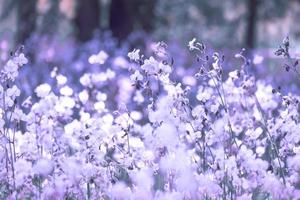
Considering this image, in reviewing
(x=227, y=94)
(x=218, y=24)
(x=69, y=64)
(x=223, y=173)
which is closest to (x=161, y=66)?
(x=223, y=173)

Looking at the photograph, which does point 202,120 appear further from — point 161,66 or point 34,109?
point 34,109

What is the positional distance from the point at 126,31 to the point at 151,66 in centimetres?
1128

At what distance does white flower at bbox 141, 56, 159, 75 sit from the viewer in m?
3.59

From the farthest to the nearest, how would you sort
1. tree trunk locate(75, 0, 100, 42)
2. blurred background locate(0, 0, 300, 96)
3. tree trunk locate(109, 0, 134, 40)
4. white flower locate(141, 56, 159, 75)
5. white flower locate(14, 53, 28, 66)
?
tree trunk locate(109, 0, 134, 40)
tree trunk locate(75, 0, 100, 42)
blurred background locate(0, 0, 300, 96)
white flower locate(14, 53, 28, 66)
white flower locate(141, 56, 159, 75)

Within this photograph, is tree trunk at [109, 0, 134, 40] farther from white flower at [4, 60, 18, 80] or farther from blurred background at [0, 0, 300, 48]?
white flower at [4, 60, 18, 80]

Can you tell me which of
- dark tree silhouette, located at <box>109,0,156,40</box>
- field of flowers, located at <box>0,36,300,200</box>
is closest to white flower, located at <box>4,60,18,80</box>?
field of flowers, located at <box>0,36,300,200</box>

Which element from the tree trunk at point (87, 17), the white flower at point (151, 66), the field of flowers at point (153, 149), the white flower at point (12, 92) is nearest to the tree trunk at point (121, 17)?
the tree trunk at point (87, 17)

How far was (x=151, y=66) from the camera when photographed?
11.9 feet

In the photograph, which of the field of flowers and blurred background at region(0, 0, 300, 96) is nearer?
the field of flowers

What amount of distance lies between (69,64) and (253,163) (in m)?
6.60

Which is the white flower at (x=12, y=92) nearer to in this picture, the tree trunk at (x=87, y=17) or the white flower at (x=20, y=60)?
the white flower at (x=20, y=60)

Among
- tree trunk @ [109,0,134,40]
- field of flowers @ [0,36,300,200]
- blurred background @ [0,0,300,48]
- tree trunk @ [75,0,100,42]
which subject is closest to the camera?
field of flowers @ [0,36,300,200]

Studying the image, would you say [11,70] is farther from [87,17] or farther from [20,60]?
[87,17]

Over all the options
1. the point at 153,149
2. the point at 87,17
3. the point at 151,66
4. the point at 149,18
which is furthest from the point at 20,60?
the point at 149,18
